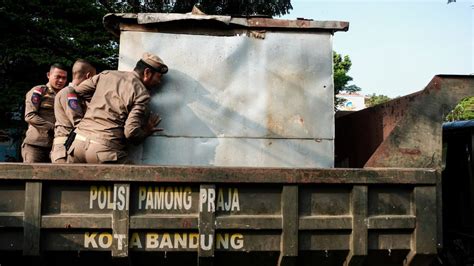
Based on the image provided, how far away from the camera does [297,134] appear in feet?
10.7

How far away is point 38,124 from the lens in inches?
147

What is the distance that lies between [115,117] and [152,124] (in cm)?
29

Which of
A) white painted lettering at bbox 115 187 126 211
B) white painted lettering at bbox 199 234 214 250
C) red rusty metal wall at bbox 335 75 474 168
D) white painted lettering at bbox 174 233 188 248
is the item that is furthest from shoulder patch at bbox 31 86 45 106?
red rusty metal wall at bbox 335 75 474 168

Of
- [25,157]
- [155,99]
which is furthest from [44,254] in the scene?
[25,157]

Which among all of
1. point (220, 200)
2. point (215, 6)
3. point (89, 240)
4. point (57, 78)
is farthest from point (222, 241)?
point (215, 6)

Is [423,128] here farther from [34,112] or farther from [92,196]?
[34,112]

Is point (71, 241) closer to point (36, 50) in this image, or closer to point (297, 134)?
point (297, 134)

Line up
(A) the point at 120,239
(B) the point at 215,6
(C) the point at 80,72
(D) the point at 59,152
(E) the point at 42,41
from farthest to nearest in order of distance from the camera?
(B) the point at 215,6
(E) the point at 42,41
(C) the point at 80,72
(D) the point at 59,152
(A) the point at 120,239

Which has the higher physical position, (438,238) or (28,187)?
(28,187)

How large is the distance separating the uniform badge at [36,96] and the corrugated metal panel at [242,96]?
36.5 inches

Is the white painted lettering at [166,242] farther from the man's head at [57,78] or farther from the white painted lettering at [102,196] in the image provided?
the man's head at [57,78]

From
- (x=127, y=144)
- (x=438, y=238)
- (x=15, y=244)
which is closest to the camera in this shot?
(x=15, y=244)

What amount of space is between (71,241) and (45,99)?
5.74 ft

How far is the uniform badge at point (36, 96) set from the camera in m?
3.72
